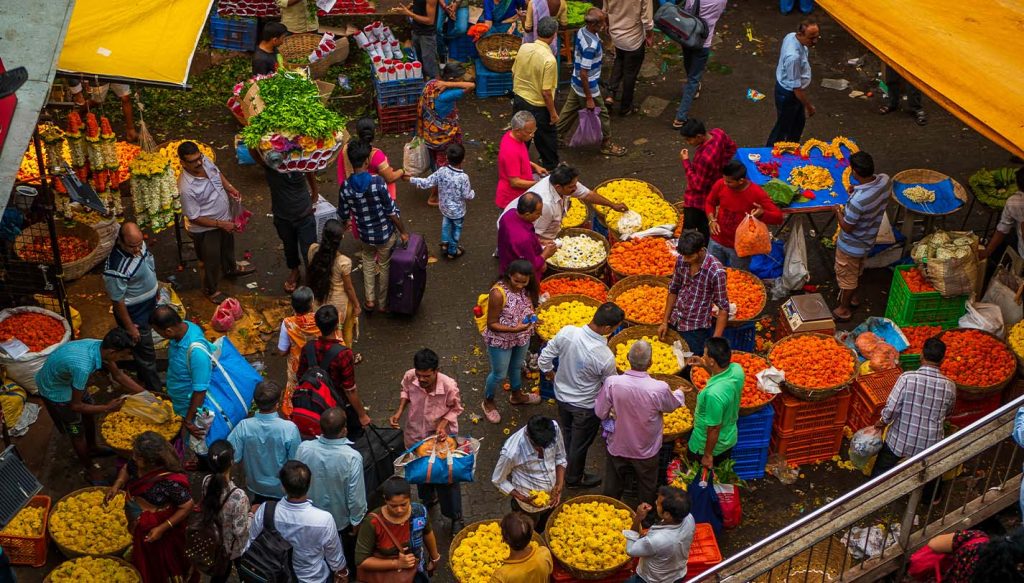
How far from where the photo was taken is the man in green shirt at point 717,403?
8.16 m

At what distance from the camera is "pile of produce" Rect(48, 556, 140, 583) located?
7.80 metres

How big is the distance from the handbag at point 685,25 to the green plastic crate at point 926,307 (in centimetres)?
465

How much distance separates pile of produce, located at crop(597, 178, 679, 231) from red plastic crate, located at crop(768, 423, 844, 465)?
292 centimetres

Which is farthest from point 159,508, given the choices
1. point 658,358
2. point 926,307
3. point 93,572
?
point 926,307

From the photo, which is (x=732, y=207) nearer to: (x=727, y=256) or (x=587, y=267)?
(x=727, y=256)

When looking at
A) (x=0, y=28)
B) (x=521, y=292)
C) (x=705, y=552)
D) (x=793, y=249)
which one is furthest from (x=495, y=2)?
(x=705, y=552)

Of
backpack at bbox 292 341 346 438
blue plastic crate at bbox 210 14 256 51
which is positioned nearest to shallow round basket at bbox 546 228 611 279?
backpack at bbox 292 341 346 438

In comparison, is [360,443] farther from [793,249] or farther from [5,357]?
[793,249]

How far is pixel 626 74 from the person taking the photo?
1444 cm

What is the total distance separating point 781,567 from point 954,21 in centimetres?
594

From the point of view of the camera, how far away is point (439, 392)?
8219 millimetres

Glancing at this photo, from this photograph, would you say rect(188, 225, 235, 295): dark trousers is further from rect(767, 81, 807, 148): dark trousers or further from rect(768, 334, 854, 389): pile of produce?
rect(767, 81, 807, 148): dark trousers

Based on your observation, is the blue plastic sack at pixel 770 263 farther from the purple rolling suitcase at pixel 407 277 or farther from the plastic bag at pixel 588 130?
the purple rolling suitcase at pixel 407 277

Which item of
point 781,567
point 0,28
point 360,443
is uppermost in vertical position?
point 0,28
